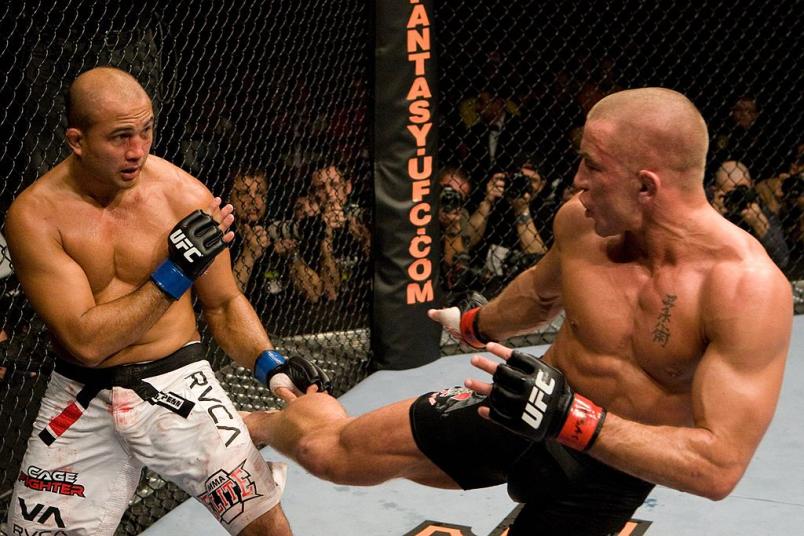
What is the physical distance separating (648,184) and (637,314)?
0.83 feet

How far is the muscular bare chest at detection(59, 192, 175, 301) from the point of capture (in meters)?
2.40

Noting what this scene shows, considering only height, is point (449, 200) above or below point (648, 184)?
below

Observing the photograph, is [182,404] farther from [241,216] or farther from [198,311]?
[198,311]

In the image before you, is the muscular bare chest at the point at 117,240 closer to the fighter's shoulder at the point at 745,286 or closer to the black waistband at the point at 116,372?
the black waistband at the point at 116,372

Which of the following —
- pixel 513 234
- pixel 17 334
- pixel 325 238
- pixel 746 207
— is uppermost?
pixel 746 207

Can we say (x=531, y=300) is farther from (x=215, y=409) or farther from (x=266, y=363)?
(x=215, y=409)

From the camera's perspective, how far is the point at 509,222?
5.39m

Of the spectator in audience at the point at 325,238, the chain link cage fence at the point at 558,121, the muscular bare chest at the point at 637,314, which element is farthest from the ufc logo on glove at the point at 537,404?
the chain link cage fence at the point at 558,121

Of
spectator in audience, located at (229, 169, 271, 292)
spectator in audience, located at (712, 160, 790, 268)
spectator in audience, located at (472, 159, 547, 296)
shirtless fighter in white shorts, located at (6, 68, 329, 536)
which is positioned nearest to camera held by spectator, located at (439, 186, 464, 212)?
spectator in audience, located at (472, 159, 547, 296)

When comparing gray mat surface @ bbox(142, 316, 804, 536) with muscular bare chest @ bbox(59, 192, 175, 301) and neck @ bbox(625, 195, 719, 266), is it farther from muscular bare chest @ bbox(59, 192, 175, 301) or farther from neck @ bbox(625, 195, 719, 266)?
neck @ bbox(625, 195, 719, 266)

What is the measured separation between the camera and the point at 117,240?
2.44 metres

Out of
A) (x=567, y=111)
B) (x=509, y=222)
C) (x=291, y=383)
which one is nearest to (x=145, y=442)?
(x=291, y=383)

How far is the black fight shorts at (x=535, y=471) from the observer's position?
2150 mm

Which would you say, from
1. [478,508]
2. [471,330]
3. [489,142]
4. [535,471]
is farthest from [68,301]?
[489,142]
